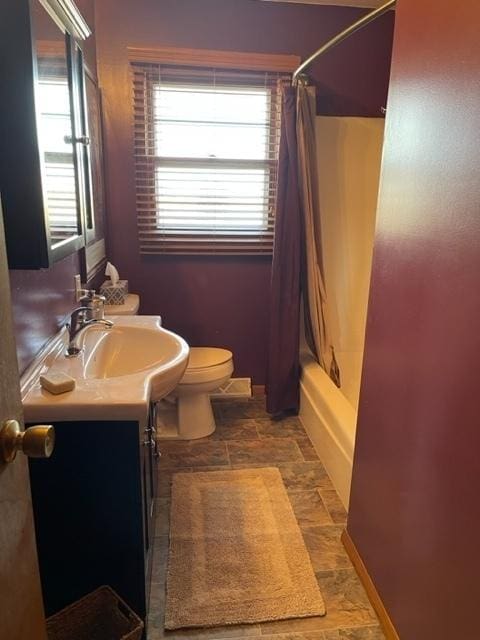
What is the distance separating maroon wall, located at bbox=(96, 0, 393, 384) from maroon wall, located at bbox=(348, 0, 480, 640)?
62.2 inches

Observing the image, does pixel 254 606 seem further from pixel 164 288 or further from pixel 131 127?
pixel 131 127

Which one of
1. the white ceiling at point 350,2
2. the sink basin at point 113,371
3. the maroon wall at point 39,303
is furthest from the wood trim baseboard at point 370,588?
the white ceiling at point 350,2

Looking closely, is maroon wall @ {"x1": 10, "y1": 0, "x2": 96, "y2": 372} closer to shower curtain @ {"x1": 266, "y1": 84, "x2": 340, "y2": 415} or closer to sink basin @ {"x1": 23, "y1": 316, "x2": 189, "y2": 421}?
sink basin @ {"x1": 23, "y1": 316, "x2": 189, "y2": 421}

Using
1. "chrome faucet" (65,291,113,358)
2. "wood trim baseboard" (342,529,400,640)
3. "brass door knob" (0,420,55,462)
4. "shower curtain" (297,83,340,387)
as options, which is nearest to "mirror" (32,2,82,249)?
"chrome faucet" (65,291,113,358)

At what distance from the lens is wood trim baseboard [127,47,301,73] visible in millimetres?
2646

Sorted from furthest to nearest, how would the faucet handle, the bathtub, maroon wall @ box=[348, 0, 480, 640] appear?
the bathtub, the faucet handle, maroon wall @ box=[348, 0, 480, 640]

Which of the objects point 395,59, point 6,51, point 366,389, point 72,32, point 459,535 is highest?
point 72,32

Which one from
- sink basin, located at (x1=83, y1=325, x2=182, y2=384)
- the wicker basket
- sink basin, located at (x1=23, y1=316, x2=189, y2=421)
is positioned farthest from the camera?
sink basin, located at (x1=83, y1=325, x2=182, y2=384)

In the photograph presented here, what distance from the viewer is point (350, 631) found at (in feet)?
4.97

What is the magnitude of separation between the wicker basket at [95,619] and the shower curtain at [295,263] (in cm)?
169

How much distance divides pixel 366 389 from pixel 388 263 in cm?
48

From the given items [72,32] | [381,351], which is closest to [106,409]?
[381,351]

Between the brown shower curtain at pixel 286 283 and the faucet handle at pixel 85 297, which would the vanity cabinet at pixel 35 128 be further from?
the brown shower curtain at pixel 286 283

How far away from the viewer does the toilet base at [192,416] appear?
2.68m
